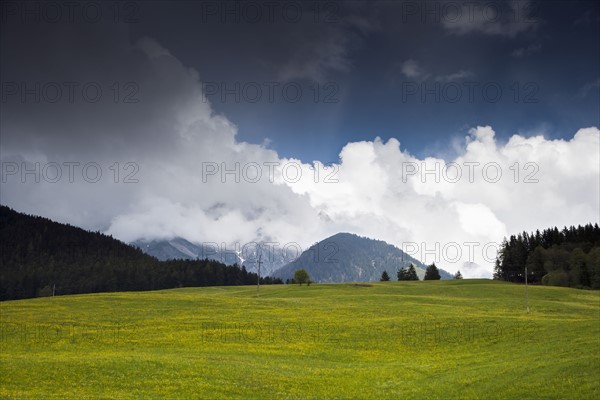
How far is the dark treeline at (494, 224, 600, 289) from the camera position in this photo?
130875 millimetres

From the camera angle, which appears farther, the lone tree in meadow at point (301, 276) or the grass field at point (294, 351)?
the lone tree in meadow at point (301, 276)

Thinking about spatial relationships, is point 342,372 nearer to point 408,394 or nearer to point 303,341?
point 408,394

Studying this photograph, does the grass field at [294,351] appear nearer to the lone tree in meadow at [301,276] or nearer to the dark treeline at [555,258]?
the dark treeline at [555,258]

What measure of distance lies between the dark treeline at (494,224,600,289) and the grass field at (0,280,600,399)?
2149 inches

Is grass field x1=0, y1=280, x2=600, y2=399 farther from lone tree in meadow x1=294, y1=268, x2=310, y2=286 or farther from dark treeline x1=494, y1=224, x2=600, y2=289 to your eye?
lone tree in meadow x1=294, y1=268, x2=310, y2=286

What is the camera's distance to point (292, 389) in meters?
31.3

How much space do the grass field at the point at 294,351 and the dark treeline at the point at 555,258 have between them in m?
54.6

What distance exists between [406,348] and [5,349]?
43.3 m

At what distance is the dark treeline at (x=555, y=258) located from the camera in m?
131

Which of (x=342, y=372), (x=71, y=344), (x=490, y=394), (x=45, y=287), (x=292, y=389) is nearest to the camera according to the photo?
(x=490, y=394)

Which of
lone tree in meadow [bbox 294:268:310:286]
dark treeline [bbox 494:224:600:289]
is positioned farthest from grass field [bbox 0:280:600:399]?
lone tree in meadow [bbox 294:268:310:286]

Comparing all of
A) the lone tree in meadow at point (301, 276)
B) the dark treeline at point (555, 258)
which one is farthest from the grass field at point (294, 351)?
the lone tree in meadow at point (301, 276)

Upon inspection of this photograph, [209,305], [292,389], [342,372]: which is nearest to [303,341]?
[342,372]

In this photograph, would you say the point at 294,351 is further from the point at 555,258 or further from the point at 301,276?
the point at 555,258
